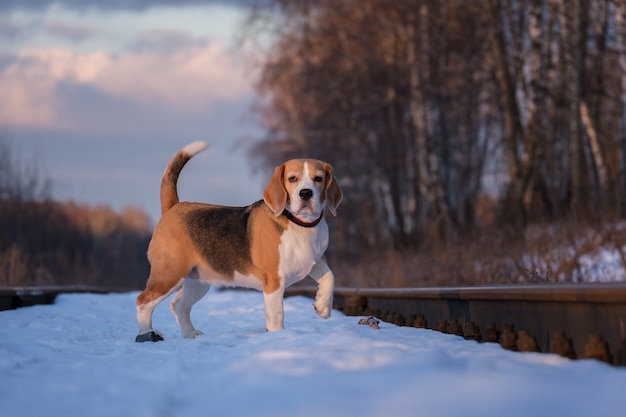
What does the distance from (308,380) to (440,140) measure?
2427 centimetres

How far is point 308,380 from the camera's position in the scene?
165 inches

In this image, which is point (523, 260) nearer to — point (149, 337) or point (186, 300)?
point (186, 300)

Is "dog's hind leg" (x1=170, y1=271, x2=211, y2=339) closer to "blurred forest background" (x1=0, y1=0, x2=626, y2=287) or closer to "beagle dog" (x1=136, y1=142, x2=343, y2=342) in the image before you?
"beagle dog" (x1=136, y1=142, x2=343, y2=342)

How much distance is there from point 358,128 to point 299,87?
3.89 metres

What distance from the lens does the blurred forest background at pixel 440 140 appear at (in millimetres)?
15000

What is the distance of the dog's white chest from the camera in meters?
7.07

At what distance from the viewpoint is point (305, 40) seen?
3116 cm

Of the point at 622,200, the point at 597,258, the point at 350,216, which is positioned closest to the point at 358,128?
the point at 350,216

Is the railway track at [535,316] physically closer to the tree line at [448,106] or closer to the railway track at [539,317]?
the railway track at [539,317]

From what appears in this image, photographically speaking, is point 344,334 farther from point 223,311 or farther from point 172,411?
point 223,311

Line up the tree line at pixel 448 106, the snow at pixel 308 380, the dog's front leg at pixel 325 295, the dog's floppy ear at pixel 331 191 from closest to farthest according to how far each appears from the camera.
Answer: the snow at pixel 308 380 → the dog's front leg at pixel 325 295 → the dog's floppy ear at pixel 331 191 → the tree line at pixel 448 106

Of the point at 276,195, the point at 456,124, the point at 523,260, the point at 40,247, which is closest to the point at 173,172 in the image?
the point at 276,195

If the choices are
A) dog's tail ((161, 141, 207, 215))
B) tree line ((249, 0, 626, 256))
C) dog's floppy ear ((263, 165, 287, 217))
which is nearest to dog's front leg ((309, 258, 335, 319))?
dog's floppy ear ((263, 165, 287, 217))

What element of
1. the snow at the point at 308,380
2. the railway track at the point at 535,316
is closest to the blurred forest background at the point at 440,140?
the railway track at the point at 535,316
